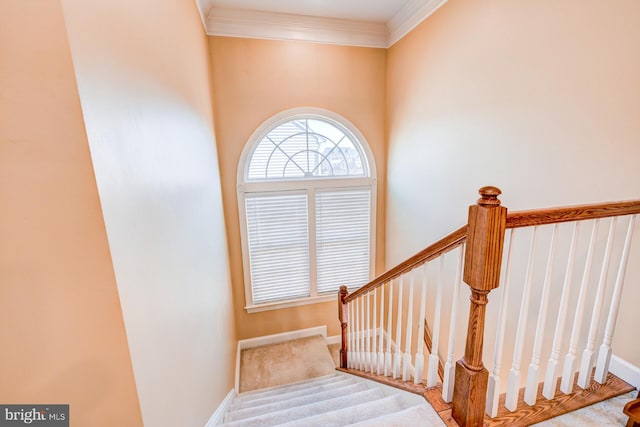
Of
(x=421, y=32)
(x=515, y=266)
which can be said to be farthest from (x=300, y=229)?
(x=421, y=32)

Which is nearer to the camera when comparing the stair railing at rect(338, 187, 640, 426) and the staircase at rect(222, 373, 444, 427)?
the stair railing at rect(338, 187, 640, 426)

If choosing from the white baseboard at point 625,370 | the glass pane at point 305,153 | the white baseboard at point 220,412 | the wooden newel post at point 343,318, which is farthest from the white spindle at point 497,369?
the glass pane at point 305,153

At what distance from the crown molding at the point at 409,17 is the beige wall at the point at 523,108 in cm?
8

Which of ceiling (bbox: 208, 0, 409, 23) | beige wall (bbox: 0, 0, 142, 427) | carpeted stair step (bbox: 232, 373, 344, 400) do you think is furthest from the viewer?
carpeted stair step (bbox: 232, 373, 344, 400)

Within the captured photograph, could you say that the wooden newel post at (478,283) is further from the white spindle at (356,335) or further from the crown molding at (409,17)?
the crown molding at (409,17)

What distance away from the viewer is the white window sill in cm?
342

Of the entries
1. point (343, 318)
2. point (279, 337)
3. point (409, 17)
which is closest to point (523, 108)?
point (409, 17)

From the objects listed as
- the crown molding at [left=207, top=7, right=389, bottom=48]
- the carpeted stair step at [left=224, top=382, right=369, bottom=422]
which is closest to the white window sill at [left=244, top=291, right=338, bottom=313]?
the carpeted stair step at [left=224, top=382, right=369, bottom=422]

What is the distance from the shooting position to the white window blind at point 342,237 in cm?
346

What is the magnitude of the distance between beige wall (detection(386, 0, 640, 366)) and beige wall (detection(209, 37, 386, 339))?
484 millimetres

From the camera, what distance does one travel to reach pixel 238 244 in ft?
10.7

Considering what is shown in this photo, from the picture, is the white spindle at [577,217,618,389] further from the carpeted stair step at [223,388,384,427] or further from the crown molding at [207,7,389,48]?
the crown molding at [207,7,389,48]

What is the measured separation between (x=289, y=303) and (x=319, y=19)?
3.43 metres

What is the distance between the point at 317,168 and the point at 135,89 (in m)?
2.43
